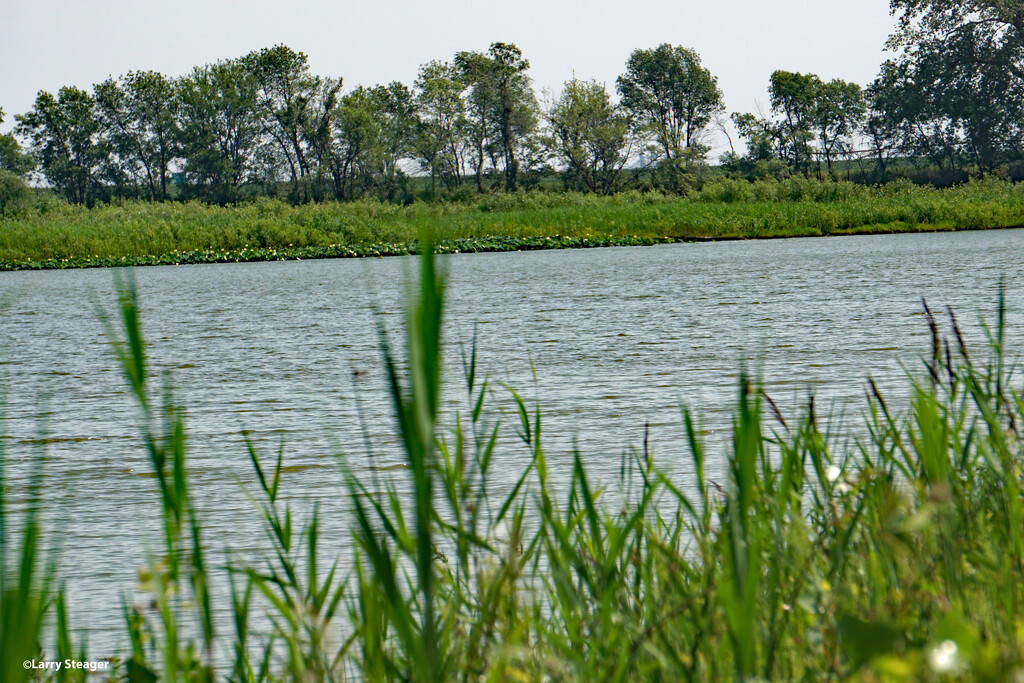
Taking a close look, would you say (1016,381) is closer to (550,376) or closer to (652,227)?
(550,376)

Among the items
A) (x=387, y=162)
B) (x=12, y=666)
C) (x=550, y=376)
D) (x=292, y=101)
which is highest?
(x=292, y=101)

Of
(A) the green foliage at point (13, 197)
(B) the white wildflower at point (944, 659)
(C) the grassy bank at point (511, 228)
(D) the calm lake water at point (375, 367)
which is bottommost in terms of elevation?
(D) the calm lake water at point (375, 367)

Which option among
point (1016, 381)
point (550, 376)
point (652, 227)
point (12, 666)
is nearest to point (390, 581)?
point (12, 666)

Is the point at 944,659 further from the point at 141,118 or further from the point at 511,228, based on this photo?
the point at 141,118

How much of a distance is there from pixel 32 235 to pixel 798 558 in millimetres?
37174

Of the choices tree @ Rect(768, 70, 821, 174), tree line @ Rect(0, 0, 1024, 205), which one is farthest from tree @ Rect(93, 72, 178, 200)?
tree @ Rect(768, 70, 821, 174)

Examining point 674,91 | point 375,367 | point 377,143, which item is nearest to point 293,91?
point 377,143

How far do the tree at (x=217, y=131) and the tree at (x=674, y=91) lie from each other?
23235 millimetres

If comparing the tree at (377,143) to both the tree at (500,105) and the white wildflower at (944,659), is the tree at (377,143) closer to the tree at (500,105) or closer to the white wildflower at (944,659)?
the tree at (500,105)

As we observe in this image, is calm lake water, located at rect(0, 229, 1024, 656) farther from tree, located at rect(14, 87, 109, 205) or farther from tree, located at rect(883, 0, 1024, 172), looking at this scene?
tree, located at rect(14, 87, 109, 205)

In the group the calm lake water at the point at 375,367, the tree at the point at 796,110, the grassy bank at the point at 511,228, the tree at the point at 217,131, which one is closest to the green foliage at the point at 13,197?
the grassy bank at the point at 511,228

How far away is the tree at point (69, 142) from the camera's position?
64750 mm

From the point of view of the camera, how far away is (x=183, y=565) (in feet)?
11.9

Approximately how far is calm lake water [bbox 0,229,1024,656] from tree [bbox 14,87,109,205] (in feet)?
166
